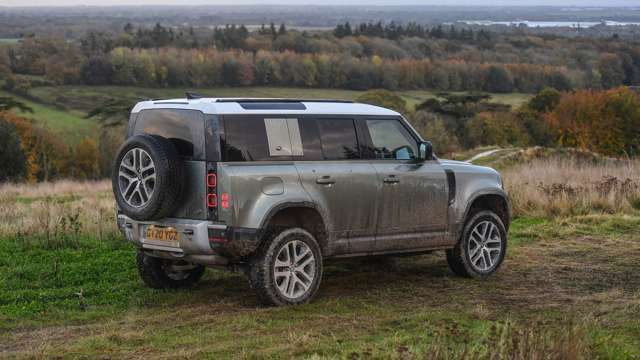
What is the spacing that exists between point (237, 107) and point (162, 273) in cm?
215

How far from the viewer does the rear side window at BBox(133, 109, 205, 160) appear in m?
8.81

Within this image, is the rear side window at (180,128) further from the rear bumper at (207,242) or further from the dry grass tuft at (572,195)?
the dry grass tuft at (572,195)

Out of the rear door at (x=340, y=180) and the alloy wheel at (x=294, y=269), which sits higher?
the rear door at (x=340, y=180)

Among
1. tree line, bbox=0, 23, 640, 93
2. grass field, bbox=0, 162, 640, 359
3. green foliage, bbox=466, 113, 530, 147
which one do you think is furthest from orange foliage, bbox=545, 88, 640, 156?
grass field, bbox=0, 162, 640, 359

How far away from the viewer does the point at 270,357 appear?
7074 mm

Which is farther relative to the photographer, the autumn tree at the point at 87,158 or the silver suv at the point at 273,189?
the autumn tree at the point at 87,158

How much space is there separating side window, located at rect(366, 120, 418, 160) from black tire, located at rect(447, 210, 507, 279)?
1168 mm

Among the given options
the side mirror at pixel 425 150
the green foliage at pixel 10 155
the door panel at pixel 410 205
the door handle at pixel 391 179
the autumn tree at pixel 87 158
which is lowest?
the autumn tree at pixel 87 158

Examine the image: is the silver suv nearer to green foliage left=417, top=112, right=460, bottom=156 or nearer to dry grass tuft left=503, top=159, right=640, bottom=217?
dry grass tuft left=503, top=159, right=640, bottom=217

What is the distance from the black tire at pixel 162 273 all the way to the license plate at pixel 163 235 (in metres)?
0.66

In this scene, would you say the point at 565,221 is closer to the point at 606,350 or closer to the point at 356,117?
the point at 356,117

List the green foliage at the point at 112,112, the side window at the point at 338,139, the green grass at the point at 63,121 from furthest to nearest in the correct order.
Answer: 1. the green foliage at the point at 112,112
2. the green grass at the point at 63,121
3. the side window at the point at 338,139

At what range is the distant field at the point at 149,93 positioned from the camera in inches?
4419

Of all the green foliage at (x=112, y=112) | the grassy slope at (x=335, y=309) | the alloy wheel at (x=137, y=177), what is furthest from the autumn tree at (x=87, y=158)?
the alloy wheel at (x=137, y=177)
